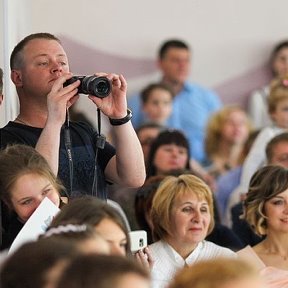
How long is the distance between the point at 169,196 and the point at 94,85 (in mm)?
848

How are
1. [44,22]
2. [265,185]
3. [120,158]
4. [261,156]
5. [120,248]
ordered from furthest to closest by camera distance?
[44,22], [261,156], [265,185], [120,158], [120,248]

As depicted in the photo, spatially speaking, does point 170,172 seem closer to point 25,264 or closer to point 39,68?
point 39,68

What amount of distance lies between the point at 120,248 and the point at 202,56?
5.46 metres

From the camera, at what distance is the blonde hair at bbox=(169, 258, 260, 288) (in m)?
2.61

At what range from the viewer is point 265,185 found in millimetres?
4965

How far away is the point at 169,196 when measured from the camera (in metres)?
4.80

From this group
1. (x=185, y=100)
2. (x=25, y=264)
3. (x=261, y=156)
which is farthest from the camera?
(x=185, y=100)

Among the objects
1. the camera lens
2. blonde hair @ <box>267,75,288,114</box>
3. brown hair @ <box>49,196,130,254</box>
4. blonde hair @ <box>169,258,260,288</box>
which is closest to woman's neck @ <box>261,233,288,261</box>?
the camera lens

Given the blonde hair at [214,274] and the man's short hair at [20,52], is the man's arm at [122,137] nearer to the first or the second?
the man's short hair at [20,52]

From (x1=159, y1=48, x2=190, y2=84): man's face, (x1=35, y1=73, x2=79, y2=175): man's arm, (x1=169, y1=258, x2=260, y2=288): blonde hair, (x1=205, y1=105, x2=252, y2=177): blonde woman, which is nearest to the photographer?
(x1=169, y1=258, x2=260, y2=288): blonde hair

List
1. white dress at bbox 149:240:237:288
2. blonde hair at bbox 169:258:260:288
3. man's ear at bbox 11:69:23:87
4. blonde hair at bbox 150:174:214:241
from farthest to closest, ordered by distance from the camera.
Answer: blonde hair at bbox 150:174:214:241
white dress at bbox 149:240:237:288
man's ear at bbox 11:69:23:87
blonde hair at bbox 169:258:260:288

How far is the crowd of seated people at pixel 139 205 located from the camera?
8.65 feet

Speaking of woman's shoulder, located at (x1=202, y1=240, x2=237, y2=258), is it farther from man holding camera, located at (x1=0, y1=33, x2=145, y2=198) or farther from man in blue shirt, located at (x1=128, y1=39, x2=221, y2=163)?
man in blue shirt, located at (x1=128, y1=39, x2=221, y2=163)

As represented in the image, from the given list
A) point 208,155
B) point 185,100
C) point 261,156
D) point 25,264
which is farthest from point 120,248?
point 185,100
